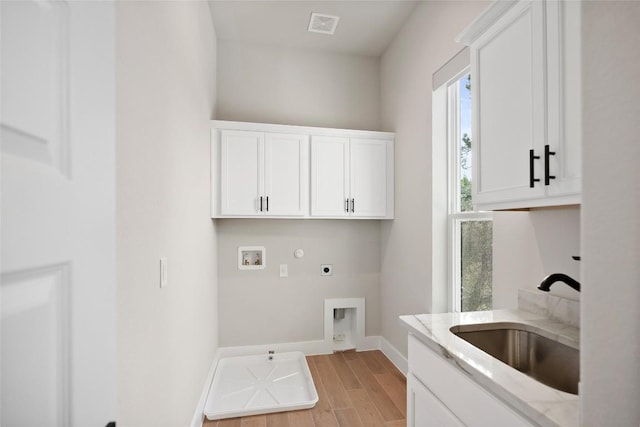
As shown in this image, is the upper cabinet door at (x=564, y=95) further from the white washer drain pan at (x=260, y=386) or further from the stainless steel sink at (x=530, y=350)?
the white washer drain pan at (x=260, y=386)

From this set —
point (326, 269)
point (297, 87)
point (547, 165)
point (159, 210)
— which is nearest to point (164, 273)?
point (159, 210)

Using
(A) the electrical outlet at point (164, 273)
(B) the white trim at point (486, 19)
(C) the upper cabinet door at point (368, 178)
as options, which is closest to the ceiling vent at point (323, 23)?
(C) the upper cabinet door at point (368, 178)

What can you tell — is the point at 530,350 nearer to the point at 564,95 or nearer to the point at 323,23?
the point at 564,95

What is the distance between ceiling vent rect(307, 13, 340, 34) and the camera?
2602mm

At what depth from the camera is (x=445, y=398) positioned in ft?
3.76

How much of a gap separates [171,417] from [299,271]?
5.84 feet

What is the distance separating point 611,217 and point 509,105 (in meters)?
0.78

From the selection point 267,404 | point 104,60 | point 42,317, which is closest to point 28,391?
point 42,317

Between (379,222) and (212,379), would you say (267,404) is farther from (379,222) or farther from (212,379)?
(379,222)

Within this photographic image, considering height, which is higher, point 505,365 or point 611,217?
point 611,217

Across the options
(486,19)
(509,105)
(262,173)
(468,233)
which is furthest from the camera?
(262,173)

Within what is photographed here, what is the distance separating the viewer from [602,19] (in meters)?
0.63

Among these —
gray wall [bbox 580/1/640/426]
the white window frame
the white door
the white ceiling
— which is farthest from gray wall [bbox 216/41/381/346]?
gray wall [bbox 580/1/640/426]

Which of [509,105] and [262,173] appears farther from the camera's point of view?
[262,173]
